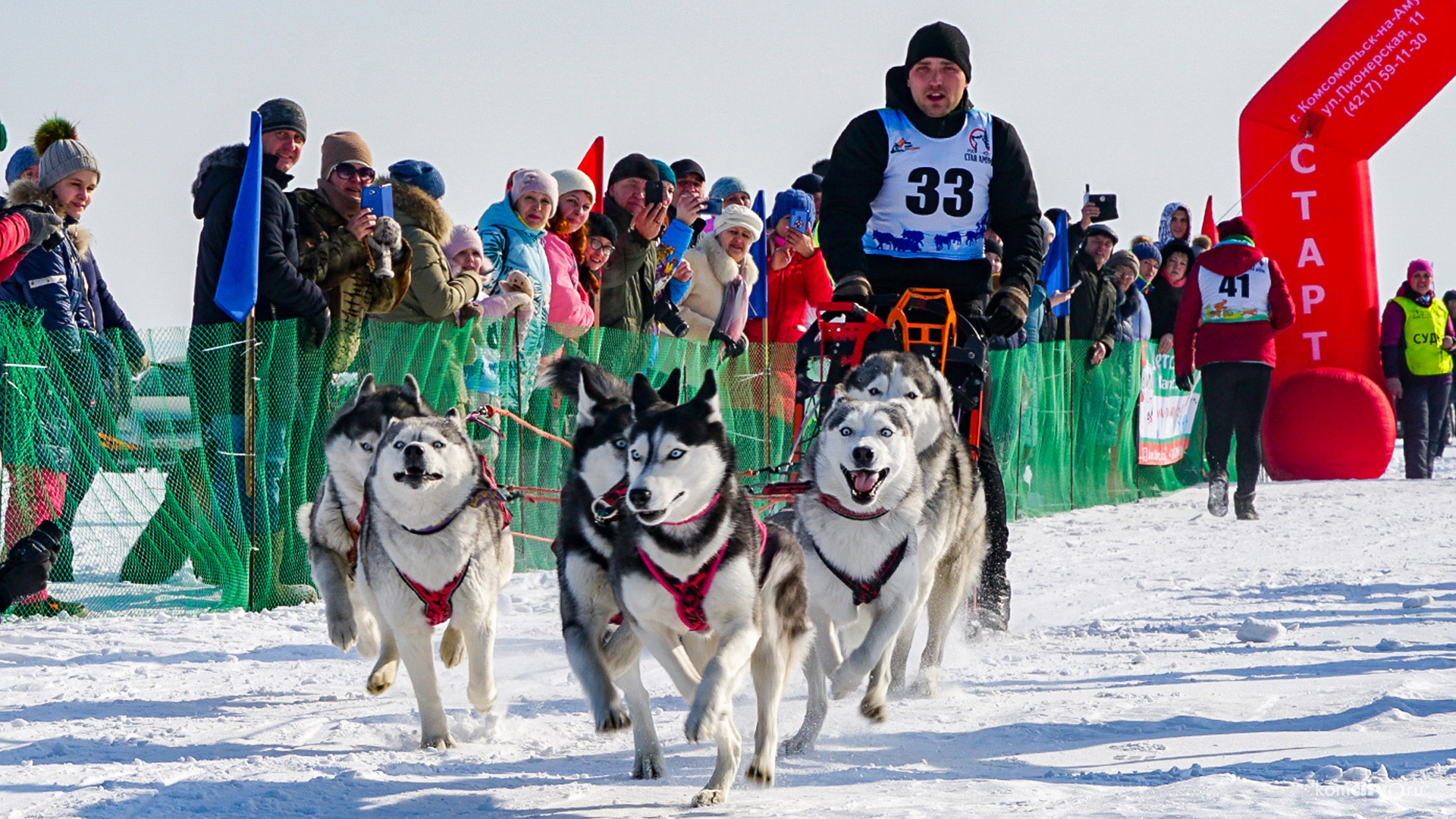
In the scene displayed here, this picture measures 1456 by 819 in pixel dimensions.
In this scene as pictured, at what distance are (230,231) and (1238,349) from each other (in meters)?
6.54

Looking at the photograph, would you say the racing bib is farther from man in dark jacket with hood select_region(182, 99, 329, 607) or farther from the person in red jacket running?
man in dark jacket with hood select_region(182, 99, 329, 607)

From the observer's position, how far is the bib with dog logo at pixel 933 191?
4703mm

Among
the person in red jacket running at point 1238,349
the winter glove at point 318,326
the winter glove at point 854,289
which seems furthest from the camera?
the person in red jacket running at point 1238,349

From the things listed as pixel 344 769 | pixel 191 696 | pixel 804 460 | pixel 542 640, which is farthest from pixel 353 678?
pixel 804 460

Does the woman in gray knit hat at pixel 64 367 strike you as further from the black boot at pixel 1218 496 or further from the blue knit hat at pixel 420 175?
the black boot at pixel 1218 496

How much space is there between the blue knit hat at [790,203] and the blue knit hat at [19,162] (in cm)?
377

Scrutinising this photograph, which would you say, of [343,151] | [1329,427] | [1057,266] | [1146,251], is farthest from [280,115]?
[1329,427]

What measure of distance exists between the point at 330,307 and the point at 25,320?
113 cm

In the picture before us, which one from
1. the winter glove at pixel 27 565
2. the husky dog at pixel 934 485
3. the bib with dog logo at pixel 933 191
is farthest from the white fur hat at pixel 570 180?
the winter glove at pixel 27 565

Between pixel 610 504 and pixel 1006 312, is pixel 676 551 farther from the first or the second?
pixel 1006 312

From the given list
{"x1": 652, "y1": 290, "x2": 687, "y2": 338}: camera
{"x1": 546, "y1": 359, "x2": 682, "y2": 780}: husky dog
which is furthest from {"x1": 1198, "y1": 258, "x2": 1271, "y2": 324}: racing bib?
{"x1": 546, "y1": 359, "x2": 682, "y2": 780}: husky dog

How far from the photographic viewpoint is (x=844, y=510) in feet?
12.4

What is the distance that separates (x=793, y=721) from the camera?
386 centimetres

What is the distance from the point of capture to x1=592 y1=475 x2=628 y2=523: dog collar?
320 centimetres
